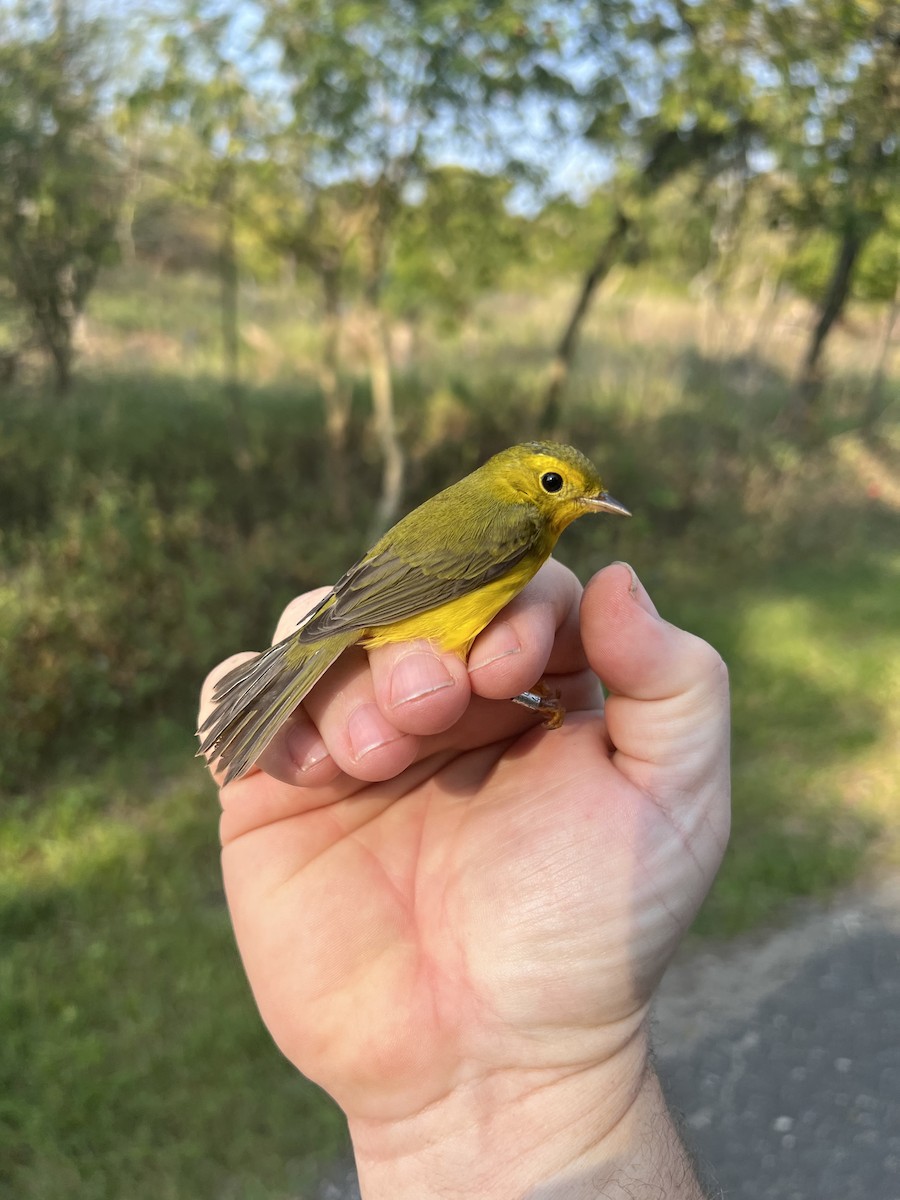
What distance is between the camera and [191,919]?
4121 mm

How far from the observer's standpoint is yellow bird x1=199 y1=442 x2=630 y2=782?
Answer: 6.88 ft

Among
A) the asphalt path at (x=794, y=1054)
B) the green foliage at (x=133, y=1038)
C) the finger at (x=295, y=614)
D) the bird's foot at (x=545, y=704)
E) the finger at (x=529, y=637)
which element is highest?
the finger at (x=529, y=637)

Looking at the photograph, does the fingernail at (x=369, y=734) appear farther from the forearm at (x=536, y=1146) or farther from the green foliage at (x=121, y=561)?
the green foliage at (x=121, y=561)

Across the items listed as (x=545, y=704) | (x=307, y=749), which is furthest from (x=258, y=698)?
(x=545, y=704)

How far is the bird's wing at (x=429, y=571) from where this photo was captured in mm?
2139

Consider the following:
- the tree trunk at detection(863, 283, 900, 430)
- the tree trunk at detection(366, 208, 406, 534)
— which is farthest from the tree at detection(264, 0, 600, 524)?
the tree trunk at detection(863, 283, 900, 430)

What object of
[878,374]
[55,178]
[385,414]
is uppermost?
[55,178]

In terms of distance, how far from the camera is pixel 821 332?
1150 centimetres

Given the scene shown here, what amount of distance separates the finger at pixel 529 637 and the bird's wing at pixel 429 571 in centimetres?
11

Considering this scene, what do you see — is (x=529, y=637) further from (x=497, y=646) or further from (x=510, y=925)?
(x=510, y=925)

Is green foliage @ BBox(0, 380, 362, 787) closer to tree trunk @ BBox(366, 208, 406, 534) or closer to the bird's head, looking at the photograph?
tree trunk @ BBox(366, 208, 406, 534)

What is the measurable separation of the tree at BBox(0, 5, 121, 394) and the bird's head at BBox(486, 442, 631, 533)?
205 inches

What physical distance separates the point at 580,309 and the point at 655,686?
8.22 meters

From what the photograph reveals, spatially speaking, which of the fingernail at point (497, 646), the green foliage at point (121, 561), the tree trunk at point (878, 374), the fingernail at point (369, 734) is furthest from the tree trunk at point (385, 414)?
the tree trunk at point (878, 374)
